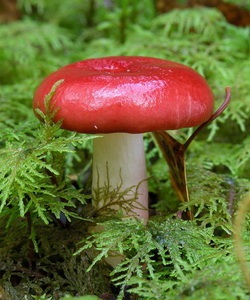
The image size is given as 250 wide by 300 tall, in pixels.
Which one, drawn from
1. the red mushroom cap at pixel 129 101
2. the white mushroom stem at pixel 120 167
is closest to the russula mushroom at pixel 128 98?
the red mushroom cap at pixel 129 101

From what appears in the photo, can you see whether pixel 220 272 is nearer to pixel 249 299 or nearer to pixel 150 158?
pixel 249 299

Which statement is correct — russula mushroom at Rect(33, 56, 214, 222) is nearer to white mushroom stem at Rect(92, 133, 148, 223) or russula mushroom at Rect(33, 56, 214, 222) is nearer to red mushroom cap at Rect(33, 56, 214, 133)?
red mushroom cap at Rect(33, 56, 214, 133)

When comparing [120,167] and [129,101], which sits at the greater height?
[129,101]

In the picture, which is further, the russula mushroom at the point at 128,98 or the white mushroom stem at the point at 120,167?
the white mushroom stem at the point at 120,167

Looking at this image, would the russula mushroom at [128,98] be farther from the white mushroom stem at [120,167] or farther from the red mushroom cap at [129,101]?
the white mushroom stem at [120,167]

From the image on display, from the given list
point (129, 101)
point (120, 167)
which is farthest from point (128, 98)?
point (120, 167)

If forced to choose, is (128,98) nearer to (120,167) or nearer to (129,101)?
(129,101)

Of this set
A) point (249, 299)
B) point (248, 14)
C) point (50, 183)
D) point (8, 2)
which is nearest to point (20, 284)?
point (50, 183)
